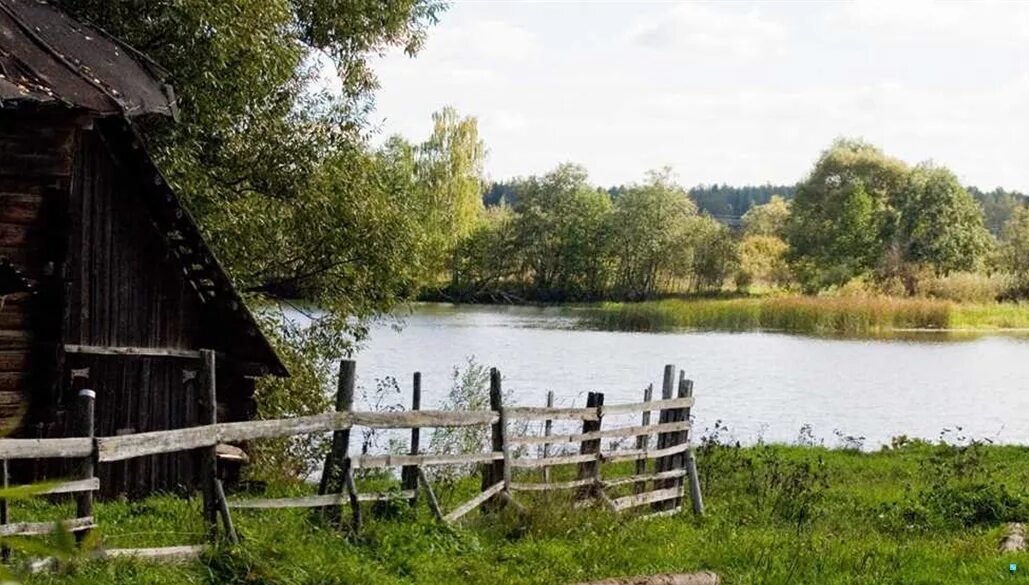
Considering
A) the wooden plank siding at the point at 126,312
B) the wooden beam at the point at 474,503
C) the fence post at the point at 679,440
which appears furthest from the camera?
the fence post at the point at 679,440

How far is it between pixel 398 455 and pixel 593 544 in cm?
196

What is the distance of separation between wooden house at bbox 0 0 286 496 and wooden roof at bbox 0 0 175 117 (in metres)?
0.02

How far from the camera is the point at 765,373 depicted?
39812mm

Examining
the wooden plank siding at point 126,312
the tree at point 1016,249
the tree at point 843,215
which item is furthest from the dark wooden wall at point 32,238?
the tree at point 843,215

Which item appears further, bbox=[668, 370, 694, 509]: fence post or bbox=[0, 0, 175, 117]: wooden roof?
bbox=[668, 370, 694, 509]: fence post

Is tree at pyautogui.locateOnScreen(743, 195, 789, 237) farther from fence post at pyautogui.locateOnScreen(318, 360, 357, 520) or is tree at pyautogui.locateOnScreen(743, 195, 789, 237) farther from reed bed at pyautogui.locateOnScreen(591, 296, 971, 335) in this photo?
fence post at pyautogui.locateOnScreen(318, 360, 357, 520)

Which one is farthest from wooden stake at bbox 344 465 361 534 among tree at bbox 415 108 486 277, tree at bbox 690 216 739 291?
tree at bbox 690 216 739 291

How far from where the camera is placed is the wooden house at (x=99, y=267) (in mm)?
12109

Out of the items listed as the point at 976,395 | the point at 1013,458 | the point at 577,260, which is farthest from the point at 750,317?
the point at 1013,458

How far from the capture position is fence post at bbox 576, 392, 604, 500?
13.9 m

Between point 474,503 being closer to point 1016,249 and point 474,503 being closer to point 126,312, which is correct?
point 126,312

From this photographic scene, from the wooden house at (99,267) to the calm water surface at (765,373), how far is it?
12002 millimetres

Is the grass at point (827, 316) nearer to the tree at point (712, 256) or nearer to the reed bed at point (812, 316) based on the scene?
the reed bed at point (812, 316)

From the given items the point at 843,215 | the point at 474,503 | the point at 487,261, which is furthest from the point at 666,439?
the point at 843,215
